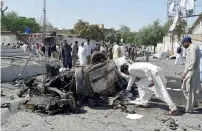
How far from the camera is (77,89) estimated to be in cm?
788

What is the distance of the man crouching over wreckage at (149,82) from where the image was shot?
714cm

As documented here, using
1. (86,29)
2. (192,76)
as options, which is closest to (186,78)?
(192,76)

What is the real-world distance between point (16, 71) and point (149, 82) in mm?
7782

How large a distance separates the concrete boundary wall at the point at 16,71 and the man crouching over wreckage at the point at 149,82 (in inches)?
265

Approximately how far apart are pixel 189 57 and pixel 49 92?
3.46 meters

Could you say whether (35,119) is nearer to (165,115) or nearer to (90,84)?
(90,84)

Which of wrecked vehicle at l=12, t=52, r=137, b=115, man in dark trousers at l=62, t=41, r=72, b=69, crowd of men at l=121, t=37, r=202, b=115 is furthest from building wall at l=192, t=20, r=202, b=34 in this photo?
crowd of men at l=121, t=37, r=202, b=115

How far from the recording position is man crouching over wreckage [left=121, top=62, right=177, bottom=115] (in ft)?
23.4

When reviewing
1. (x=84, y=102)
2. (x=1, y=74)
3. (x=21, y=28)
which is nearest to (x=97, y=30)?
(x=21, y=28)

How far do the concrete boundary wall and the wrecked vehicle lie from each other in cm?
422

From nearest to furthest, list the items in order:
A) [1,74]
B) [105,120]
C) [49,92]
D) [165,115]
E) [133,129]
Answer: [133,129]
[105,120]
[165,115]
[49,92]
[1,74]

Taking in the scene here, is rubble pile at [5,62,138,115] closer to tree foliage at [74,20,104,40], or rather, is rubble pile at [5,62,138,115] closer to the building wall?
the building wall

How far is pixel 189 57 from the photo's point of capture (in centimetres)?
729

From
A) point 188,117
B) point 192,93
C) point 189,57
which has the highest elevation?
point 189,57
